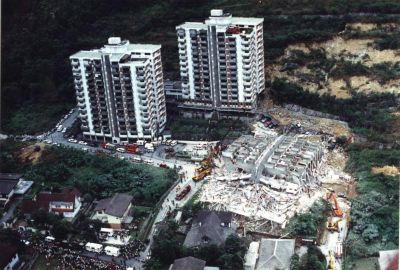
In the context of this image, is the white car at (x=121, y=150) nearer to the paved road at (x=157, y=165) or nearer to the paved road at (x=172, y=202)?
the paved road at (x=157, y=165)

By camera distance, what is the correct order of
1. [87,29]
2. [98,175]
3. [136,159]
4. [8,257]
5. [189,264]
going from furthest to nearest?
[87,29], [136,159], [98,175], [8,257], [189,264]

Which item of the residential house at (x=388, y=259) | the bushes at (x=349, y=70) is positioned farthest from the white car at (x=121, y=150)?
the residential house at (x=388, y=259)

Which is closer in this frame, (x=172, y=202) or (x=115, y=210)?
(x=115, y=210)

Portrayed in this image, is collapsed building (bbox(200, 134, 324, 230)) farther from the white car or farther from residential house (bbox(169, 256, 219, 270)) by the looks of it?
the white car

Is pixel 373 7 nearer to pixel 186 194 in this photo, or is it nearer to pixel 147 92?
pixel 147 92

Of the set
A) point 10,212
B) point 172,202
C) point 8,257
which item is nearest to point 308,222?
point 172,202

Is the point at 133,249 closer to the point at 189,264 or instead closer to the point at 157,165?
the point at 189,264
